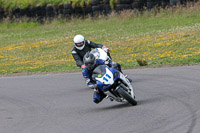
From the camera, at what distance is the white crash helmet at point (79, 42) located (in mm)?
12461

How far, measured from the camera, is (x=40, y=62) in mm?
22156

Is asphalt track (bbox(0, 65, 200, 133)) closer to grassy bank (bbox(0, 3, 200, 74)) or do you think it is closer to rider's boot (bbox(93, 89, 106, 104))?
rider's boot (bbox(93, 89, 106, 104))

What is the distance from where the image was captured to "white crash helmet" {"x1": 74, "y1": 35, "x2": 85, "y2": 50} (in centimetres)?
1246

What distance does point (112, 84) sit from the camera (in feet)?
30.1

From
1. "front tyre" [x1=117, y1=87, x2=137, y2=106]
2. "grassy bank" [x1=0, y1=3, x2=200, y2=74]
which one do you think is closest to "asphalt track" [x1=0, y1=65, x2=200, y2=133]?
"front tyre" [x1=117, y1=87, x2=137, y2=106]

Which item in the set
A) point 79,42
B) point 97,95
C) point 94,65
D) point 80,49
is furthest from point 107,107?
point 80,49

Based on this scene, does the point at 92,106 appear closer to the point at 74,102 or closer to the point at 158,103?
the point at 74,102

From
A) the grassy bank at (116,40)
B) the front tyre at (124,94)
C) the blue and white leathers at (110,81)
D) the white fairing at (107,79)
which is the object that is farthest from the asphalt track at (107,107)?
the grassy bank at (116,40)

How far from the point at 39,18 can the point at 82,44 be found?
26090 mm

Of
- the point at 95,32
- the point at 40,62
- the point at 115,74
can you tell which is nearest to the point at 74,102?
the point at 115,74

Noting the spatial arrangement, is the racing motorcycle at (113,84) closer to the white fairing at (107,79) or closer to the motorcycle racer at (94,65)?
the white fairing at (107,79)

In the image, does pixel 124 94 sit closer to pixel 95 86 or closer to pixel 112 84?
pixel 112 84

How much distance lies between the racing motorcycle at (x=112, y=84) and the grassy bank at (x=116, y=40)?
581 centimetres

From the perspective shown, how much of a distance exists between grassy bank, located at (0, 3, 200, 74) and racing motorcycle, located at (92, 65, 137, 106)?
581cm
